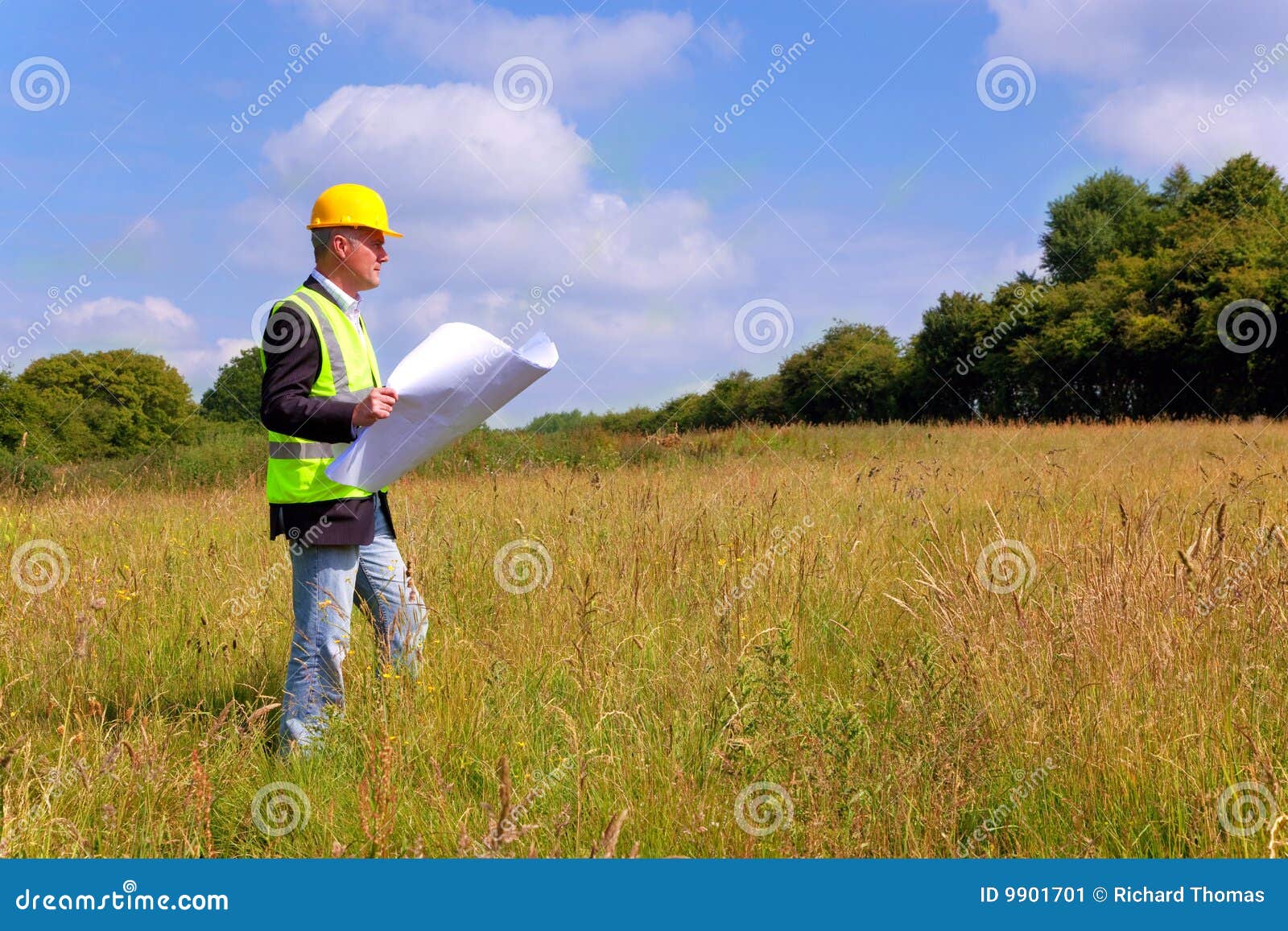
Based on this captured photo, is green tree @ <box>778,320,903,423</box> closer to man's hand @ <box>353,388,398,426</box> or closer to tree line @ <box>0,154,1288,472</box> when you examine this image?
tree line @ <box>0,154,1288,472</box>

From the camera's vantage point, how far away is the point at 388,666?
10.2 feet

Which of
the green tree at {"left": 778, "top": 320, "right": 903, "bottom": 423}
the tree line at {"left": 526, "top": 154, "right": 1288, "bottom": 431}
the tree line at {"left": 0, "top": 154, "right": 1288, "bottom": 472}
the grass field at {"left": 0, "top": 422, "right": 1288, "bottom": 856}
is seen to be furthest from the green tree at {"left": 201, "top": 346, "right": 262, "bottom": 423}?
the grass field at {"left": 0, "top": 422, "right": 1288, "bottom": 856}

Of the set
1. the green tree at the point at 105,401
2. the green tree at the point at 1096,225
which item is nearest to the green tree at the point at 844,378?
the green tree at the point at 1096,225

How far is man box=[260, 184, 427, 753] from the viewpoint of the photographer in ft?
10.2

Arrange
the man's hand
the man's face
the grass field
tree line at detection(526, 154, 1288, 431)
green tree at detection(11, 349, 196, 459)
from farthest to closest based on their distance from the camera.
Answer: green tree at detection(11, 349, 196, 459) → tree line at detection(526, 154, 1288, 431) → the man's face → the man's hand → the grass field

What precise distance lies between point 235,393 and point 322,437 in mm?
41035

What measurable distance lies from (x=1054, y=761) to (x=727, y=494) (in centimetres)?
445

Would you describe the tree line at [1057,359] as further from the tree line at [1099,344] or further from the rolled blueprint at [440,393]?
the rolled blueprint at [440,393]

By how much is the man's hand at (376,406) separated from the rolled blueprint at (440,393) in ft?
0.07

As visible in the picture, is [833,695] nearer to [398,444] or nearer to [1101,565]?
[1101,565]

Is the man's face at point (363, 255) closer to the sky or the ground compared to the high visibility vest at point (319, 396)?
closer to the sky

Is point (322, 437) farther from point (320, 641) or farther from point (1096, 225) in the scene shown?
point (1096, 225)

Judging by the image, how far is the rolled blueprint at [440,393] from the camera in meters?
2.77

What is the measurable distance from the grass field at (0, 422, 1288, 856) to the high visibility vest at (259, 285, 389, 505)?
0.74 m
